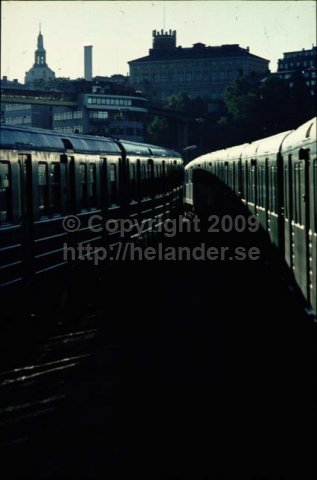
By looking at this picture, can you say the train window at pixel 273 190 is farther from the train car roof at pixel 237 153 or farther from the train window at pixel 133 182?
the train car roof at pixel 237 153

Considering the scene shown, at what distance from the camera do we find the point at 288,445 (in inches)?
336

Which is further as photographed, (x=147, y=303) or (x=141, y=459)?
(x=147, y=303)

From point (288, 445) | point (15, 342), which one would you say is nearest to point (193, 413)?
point (288, 445)

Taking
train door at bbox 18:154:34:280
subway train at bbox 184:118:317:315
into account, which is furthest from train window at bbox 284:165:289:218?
train door at bbox 18:154:34:280

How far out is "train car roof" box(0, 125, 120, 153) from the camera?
43.7ft

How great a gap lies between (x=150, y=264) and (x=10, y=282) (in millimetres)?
14813

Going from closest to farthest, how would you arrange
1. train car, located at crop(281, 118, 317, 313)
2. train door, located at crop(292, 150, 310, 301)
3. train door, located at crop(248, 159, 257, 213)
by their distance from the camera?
train car, located at crop(281, 118, 317, 313)
train door, located at crop(292, 150, 310, 301)
train door, located at crop(248, 159, 257, 213)

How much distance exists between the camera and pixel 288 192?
15898mm

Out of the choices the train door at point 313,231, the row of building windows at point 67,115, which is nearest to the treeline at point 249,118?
the row of building windows at point 67,115

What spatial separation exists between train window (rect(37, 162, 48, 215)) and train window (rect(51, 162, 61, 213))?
441 mm

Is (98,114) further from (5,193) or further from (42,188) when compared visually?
(5,193)

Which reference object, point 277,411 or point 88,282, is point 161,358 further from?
point 88,282

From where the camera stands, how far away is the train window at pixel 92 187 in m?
18.7

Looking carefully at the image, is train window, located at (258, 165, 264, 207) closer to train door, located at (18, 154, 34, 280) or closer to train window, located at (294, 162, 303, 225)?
train window, located at (294, 162, 303, 225)
